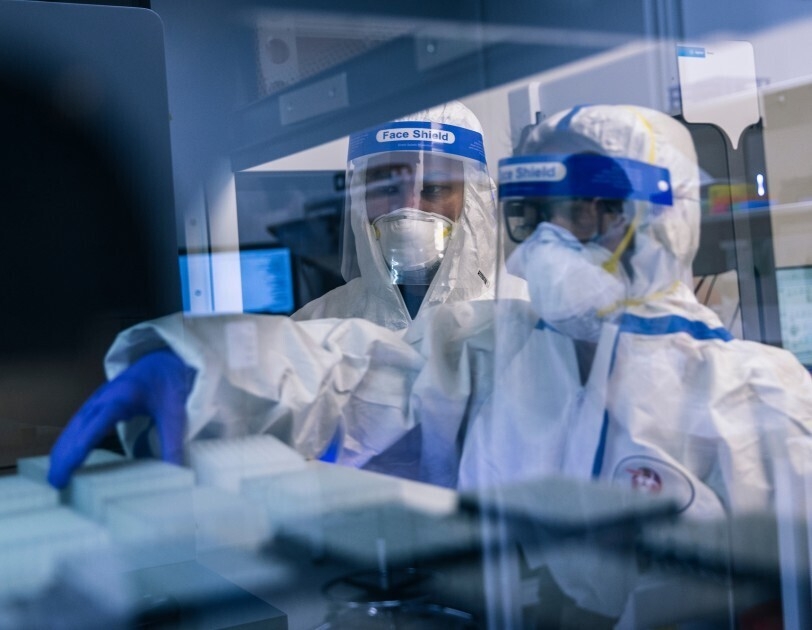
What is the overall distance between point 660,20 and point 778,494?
71 centimetres

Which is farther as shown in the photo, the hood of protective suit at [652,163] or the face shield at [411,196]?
the face shield at [411,196]

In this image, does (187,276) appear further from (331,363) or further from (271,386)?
(331,363)

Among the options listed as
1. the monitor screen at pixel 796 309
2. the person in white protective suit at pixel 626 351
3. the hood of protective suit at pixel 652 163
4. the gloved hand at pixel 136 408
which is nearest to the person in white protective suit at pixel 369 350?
the gloved hand at pixel 136 408

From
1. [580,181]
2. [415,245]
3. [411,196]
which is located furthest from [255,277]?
[415,245]

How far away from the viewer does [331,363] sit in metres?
1.25

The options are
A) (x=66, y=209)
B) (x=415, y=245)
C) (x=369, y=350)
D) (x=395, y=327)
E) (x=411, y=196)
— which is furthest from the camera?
(x=415, y=245)

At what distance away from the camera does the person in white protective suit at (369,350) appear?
2.96 feet

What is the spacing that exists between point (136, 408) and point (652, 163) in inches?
27.2

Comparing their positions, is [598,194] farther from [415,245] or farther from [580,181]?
[415,245]

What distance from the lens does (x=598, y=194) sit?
3.66 feet

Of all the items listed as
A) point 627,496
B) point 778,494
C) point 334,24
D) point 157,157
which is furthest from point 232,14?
point 778,494

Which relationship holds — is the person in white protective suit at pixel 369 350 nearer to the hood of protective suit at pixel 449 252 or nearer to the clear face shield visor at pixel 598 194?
the hood of protective suit at pixel 449 252

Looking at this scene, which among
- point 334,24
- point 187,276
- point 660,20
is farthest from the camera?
point 334,24

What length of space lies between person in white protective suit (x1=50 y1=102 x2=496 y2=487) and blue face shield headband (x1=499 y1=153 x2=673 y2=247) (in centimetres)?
25
